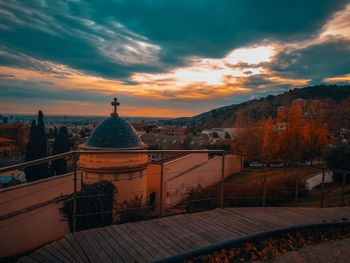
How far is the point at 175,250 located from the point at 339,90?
12854 cm

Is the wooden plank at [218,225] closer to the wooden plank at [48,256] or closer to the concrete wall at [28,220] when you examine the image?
the wooden plank at [48,256]

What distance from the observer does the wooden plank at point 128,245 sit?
3160 millimetres

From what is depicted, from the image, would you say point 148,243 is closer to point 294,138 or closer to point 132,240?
point 132,240

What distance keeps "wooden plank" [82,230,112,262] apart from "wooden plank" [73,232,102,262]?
41 millimetres

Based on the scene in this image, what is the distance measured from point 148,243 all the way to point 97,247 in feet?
2.55

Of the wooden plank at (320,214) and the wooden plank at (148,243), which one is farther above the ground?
the wooden plank at (148,243)

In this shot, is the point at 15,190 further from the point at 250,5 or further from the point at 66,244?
the point at 250,5

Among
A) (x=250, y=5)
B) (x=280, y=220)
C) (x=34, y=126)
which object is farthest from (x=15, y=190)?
(x=34, y=126)

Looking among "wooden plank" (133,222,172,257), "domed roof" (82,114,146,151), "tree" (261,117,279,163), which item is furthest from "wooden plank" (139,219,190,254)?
"tree" (261,117,279,163)

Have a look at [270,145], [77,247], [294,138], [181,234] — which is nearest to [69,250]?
[77,247]

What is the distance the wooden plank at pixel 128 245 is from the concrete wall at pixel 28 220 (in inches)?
88.7

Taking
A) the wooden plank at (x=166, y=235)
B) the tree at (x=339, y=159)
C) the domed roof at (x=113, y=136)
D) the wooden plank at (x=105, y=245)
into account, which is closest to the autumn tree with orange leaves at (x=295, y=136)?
the tree at (x=339, y=159)

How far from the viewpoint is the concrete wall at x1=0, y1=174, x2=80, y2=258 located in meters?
5.77

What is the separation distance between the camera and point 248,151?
24.3 meters
